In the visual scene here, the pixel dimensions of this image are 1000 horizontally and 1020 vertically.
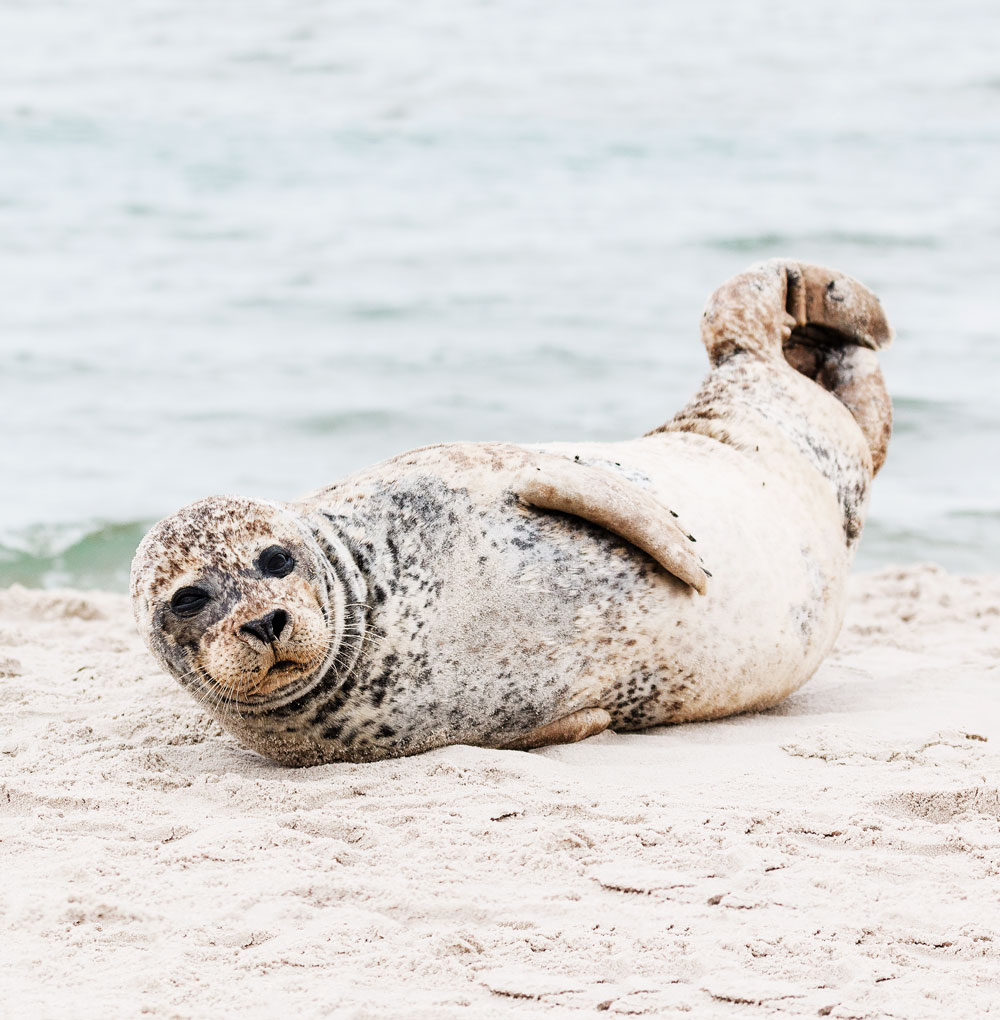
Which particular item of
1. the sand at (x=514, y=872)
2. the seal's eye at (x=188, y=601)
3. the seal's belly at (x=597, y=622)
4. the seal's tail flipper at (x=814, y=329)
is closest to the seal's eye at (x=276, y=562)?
the seal's eye at (x=188, y=601)

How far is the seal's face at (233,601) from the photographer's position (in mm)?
3219

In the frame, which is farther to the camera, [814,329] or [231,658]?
[814,329]

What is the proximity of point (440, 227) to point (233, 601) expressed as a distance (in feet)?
41.1

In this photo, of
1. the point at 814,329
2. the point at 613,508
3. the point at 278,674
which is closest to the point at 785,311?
the point at 814,329

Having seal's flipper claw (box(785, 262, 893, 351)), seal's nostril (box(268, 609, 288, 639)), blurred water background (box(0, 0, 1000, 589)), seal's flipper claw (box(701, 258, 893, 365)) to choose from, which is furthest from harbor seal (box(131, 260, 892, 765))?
blurred water background (box(0, 0, 1000, 589))

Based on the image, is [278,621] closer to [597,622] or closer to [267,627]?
[267,627]

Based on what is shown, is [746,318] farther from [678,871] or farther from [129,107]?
[129,107]

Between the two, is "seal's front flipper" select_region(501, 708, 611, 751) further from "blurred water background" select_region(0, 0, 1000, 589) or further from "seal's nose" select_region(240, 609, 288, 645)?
"blurred water background" select_region(0, 0, 1000, 589)

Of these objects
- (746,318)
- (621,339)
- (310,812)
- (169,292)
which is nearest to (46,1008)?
(310,812)

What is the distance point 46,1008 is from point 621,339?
9.69 metres

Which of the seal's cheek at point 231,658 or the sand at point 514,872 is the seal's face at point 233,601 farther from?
the sand at point 514,872

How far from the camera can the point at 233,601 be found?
328 centimetres

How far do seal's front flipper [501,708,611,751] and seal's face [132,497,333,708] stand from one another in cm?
57

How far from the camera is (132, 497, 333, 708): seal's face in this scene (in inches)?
127
